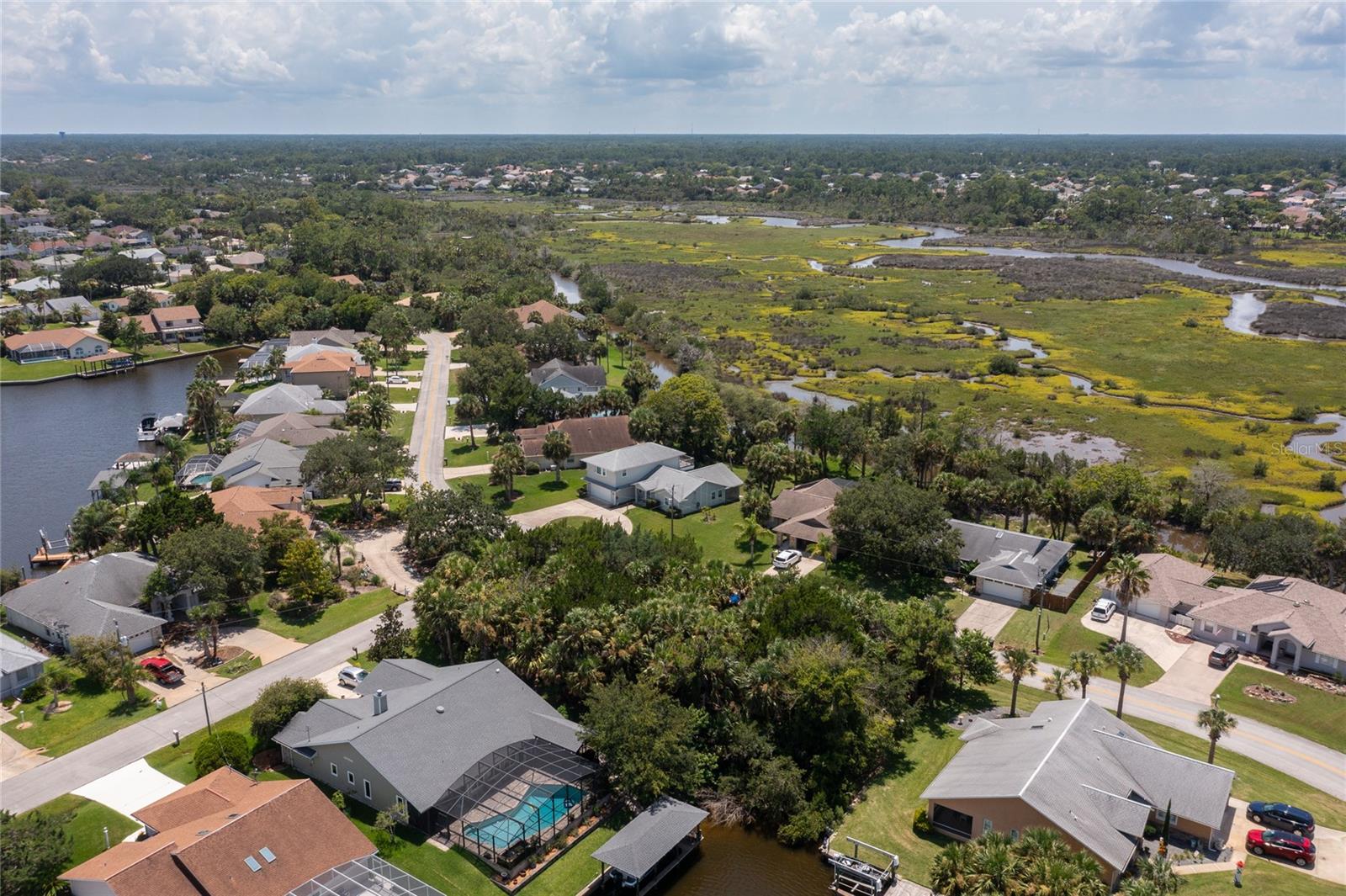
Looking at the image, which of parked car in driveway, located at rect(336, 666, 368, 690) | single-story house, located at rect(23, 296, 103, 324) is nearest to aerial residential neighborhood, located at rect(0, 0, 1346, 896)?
parked car in driveway, located at rect(336, 666, 368, 690)

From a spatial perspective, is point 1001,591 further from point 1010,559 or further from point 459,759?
point 459,759

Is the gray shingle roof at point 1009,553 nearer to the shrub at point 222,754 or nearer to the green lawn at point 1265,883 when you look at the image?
the green lawn at point 1265,883

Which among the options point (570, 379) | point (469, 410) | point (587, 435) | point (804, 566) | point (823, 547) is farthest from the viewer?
point (570, 379)

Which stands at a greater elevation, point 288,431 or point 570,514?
point 288,431

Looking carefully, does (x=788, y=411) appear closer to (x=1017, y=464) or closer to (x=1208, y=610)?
(x=1017, y=464)

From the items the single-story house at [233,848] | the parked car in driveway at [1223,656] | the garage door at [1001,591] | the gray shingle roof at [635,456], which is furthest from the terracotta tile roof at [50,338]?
the parked car in driveway at [1223,656]

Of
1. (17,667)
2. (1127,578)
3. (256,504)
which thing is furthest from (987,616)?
(17,667)
